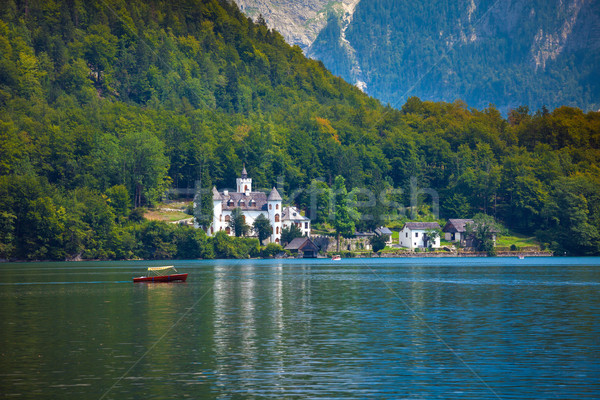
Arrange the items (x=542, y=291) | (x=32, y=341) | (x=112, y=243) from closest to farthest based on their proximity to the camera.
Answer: (x=32, y=341)
(x=542, y=291)
(x=112, y=243)

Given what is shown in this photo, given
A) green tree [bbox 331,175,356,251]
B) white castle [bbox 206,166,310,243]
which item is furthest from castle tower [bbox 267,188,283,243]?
green tree [bbox 331,175,356,251]

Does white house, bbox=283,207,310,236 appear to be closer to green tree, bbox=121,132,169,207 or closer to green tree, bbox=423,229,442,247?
green tree, bbox=423,229,442,247

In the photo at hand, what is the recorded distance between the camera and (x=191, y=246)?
167000 mm

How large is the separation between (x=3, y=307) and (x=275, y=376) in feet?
118

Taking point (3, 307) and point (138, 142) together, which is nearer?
point (3, 307)

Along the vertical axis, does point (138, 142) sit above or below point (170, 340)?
above

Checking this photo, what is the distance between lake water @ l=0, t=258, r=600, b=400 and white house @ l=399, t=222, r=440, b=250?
4338 inches

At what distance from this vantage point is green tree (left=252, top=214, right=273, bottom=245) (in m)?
180

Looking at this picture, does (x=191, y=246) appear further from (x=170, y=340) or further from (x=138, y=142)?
(x=170, y=340)

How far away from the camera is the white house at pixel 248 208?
605 ft

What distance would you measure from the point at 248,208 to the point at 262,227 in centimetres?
1161

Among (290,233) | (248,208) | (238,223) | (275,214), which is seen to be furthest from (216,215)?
(290,233)

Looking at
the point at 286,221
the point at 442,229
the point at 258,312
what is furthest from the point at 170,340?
the point at 442,229

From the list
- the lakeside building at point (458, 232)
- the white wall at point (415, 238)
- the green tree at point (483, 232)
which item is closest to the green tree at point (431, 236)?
the white wall at point (415, 238)
